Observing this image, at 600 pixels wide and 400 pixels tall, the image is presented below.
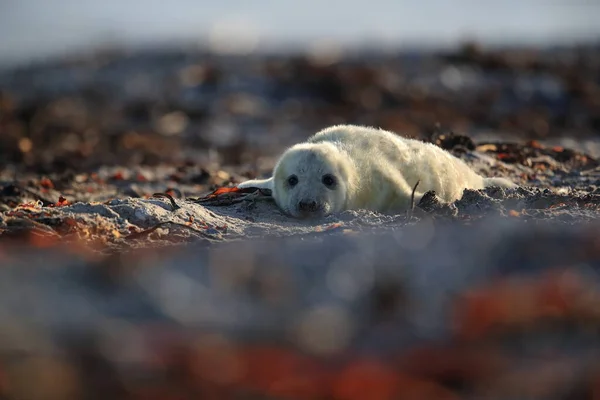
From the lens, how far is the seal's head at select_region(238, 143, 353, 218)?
19.6ft

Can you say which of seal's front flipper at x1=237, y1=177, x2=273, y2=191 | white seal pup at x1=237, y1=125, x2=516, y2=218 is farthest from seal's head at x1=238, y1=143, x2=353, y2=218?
seal's front flipper at x1=237, y1=177, x2=273, y2=191

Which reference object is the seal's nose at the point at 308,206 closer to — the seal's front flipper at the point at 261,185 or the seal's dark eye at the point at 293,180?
the seal's dark eye at the point at 293,180

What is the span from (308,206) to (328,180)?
300mm

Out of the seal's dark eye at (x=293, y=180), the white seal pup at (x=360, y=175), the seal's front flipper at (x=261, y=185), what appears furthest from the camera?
the seal's front flipper at (x=261, y=185)

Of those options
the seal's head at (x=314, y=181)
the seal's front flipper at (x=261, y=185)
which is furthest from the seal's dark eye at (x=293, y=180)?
the seal's front flipper at (x=261, y=185)

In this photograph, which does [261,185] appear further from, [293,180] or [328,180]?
[328,180]

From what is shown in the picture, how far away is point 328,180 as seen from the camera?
609cm

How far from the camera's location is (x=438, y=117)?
66.6 feet

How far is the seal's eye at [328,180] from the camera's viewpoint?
609 centimetres

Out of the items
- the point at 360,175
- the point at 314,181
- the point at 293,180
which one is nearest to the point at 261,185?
the point at 293,180

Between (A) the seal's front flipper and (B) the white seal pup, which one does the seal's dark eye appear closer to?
(B) the white seal pup

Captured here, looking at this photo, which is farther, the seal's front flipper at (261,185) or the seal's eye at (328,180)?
the seal's front flipper at (261,185)

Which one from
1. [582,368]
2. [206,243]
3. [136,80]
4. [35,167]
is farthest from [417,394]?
[136,80]

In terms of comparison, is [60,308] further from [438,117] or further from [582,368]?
[438,117]
